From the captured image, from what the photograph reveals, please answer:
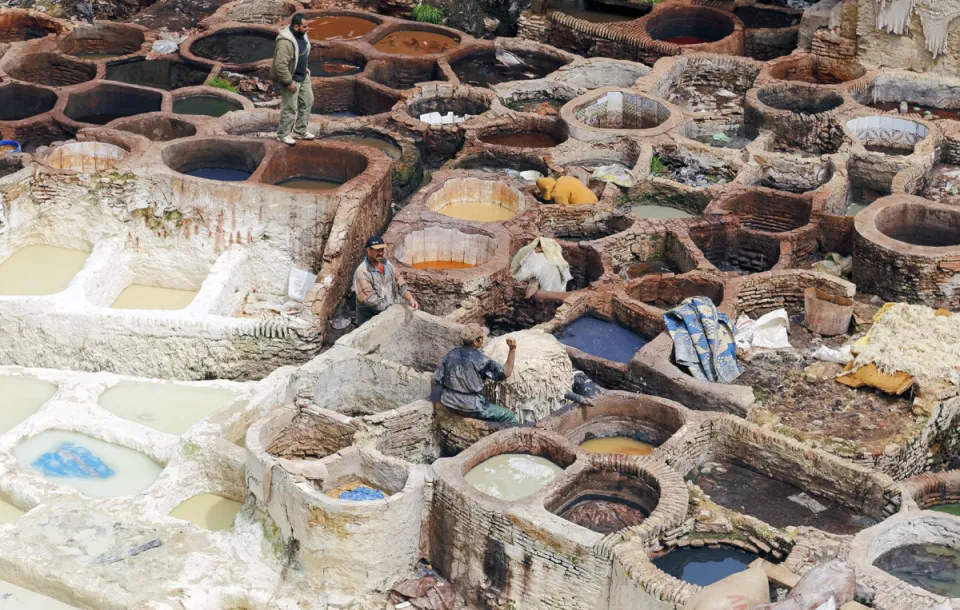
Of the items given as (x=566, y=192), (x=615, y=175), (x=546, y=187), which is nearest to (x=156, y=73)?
(x=546, y=187)

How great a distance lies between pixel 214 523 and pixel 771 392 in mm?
5806

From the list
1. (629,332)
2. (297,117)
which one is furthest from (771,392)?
(297,117)

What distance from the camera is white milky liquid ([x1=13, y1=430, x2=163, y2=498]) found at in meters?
16.2

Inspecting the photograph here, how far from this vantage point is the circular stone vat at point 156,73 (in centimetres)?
2464

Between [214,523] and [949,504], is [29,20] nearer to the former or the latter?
[214,523]

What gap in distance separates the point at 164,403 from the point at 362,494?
3.02 m

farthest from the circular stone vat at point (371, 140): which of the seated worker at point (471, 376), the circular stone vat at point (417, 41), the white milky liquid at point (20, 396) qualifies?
the seated worker at point (471, 376)

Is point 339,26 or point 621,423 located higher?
point 339,26

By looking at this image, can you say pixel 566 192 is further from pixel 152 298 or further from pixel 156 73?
pixel 156 73

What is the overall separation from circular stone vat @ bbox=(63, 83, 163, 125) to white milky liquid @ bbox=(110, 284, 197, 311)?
3.81 m

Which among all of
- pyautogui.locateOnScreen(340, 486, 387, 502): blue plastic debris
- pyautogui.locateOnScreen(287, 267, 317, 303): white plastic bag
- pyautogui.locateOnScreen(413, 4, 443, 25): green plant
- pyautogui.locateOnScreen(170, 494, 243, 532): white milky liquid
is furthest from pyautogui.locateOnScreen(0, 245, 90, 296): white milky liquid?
pyautogui.locateOnScreen(413, 4, 443, 25): green plant

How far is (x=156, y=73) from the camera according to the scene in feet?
81.6

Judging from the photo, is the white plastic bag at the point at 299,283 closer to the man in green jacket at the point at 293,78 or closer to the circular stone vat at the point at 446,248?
the circular stone vat at the point at 446,248

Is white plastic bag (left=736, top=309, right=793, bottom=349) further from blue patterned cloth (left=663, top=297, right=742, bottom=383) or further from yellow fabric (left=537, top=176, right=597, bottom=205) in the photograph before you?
yellow fabric (left=537, top=176, right=597, bottom=205)
